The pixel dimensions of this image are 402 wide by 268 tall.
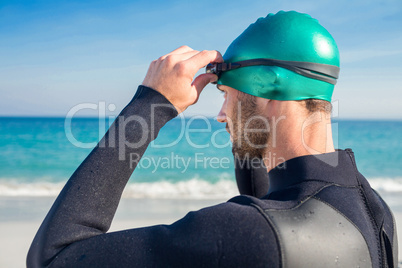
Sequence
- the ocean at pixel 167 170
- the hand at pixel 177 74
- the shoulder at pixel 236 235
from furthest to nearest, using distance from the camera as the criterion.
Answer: the ocean at pixel 167 170
the hand at pixel 177 74
the shoulder at pixel 236 235

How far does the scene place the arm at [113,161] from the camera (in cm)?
130

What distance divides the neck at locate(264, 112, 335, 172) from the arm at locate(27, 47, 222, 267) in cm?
44

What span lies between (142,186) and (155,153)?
10.9 m

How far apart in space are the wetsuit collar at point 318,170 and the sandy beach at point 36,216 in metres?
5.38

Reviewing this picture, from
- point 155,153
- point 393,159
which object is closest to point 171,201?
point 155,153

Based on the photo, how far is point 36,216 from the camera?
8133mm

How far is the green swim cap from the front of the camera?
5.89ft

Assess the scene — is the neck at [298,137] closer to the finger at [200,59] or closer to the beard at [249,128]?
the beard at [249,128]

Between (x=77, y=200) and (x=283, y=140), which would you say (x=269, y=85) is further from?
(x=77, y=200)

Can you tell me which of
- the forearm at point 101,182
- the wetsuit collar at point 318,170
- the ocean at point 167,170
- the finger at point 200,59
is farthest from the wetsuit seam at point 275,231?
the ocean at point 167,170

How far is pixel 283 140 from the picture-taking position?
179 centimetres

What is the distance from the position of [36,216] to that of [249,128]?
748 cm

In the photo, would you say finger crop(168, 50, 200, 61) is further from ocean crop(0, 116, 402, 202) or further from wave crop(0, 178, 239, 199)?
wave crop(0, 178, 239, 199)

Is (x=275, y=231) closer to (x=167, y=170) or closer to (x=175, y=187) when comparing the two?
(x=175, y=187)
